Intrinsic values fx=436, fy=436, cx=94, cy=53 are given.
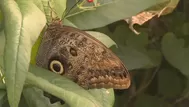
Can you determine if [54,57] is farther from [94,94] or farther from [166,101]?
[166,101]

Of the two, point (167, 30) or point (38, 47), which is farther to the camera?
point (167, 30)

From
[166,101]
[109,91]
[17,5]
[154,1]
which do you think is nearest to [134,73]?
[166,101]

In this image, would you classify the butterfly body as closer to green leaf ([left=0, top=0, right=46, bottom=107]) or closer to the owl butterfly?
the owl butterfly

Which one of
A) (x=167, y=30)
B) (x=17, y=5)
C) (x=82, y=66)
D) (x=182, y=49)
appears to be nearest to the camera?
(x=17, y=5)

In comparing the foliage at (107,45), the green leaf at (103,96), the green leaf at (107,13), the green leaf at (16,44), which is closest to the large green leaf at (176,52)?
the foliage at (107,45)

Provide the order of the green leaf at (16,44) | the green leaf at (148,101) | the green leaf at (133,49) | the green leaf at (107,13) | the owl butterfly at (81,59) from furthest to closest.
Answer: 1. the green leaf at (148,101)
2. the green leaf at (133,49)
3. the green leaf at (107,13)
4. the owl butterfly at (81,59)
5. the green leaf at (16,44)

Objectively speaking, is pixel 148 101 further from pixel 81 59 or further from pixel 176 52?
pixel 81 59

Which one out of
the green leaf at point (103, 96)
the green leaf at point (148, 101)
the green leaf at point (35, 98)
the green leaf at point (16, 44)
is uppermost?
the green leaf at point (16, 44)

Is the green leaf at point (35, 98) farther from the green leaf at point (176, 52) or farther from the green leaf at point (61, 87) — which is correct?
the green leaf at point (176, 52)
